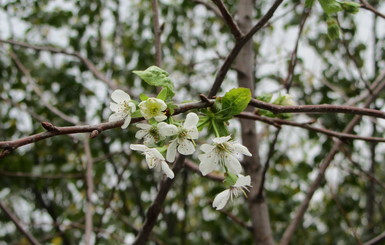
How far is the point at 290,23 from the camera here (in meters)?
2.67

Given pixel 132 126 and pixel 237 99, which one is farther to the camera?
pixel 132 126

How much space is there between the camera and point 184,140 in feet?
2.77

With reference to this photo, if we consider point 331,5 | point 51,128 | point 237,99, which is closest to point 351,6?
point 331,5

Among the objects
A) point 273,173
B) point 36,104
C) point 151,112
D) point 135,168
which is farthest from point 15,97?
point 151,112

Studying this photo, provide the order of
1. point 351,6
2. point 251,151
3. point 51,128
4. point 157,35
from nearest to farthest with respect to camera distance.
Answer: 1. point 51,128
2. point 351,6
3. point 157,35
4. point 251,151

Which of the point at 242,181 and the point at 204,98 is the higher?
the point at 204,98

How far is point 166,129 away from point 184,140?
2.6 inches

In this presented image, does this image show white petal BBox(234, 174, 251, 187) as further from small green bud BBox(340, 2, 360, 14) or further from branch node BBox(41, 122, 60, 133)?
small green bud BBox(340, 2, 360, 14)

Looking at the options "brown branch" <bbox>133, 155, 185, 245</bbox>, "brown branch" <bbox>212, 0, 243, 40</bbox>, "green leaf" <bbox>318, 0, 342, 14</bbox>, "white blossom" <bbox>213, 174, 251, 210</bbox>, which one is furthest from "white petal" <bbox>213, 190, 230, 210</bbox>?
"green leaf" <bbox>318, 0, 342, 14</bbox>

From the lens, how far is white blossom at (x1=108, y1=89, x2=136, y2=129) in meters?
0.81

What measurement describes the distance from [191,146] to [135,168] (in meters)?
1.96

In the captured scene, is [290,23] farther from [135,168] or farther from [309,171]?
[135,168]

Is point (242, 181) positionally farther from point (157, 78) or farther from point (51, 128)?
point (51, 128)

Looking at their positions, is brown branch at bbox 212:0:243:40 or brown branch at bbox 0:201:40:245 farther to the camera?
brown branch at bbox 0:201:40:245
